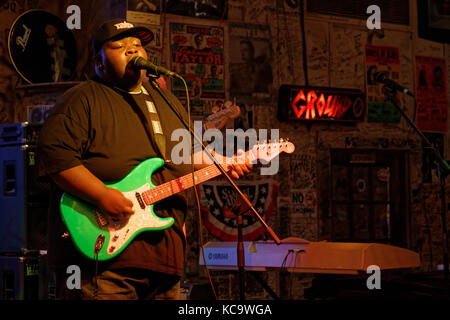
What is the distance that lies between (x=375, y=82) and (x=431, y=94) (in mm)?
739

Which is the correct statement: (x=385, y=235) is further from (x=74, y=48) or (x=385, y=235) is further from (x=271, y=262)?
(x=74, y=48)

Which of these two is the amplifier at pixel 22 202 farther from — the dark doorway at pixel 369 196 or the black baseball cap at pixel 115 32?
the dark doorway at pixel 369 196

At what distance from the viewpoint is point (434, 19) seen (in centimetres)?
610

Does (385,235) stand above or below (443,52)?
below

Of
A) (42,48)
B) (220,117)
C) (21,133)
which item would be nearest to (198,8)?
(42,48)

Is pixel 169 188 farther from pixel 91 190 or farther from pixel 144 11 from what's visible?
pixel 144 11

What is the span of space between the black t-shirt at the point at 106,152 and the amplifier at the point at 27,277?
5.57 ft

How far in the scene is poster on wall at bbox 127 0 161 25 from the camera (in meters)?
4.70

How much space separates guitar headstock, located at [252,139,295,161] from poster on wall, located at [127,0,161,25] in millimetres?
2519

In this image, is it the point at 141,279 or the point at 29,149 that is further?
the point at 29,149

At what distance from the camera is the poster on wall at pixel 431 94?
19.6 ft

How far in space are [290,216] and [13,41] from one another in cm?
297

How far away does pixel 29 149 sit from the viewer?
371 centimetres
